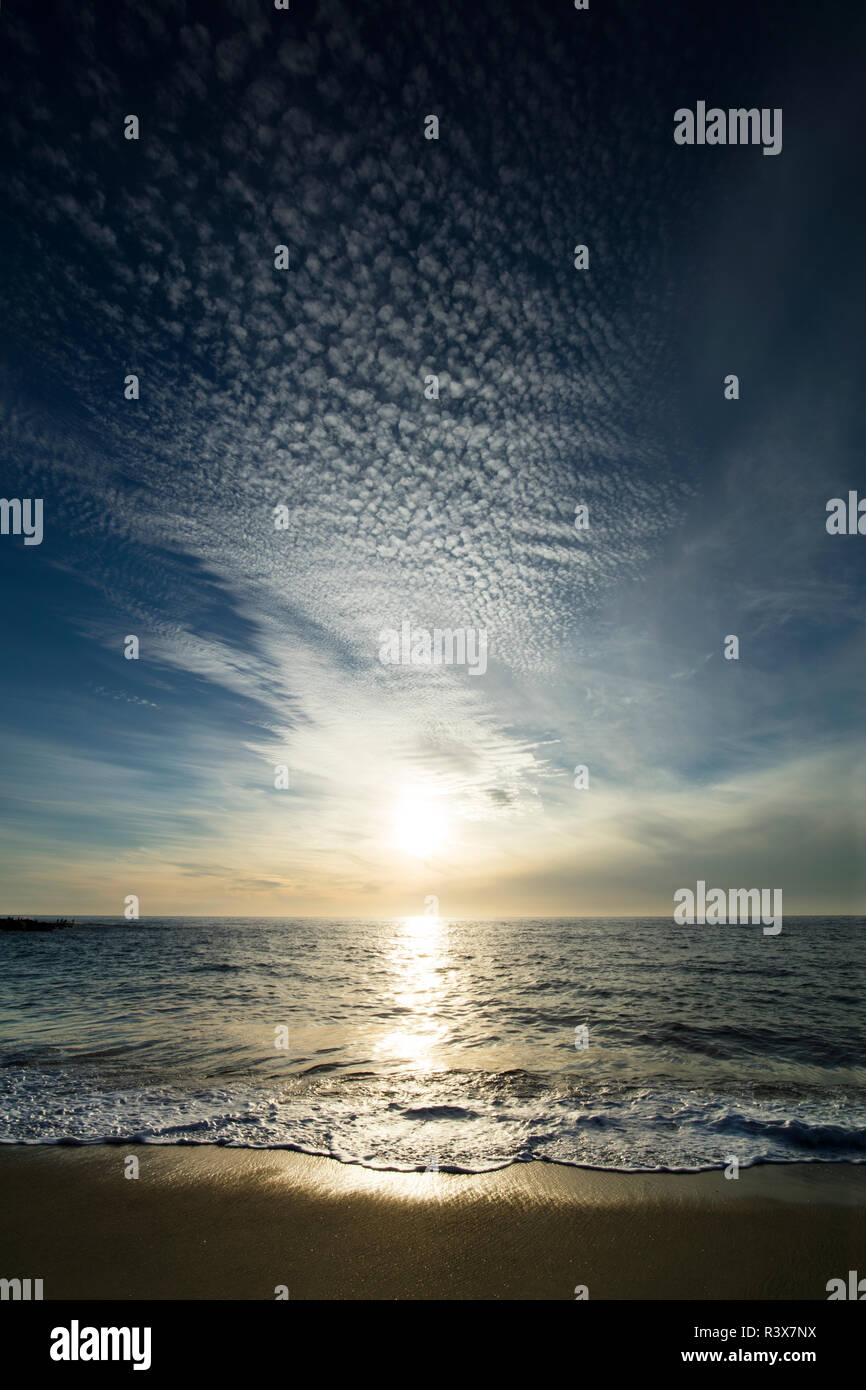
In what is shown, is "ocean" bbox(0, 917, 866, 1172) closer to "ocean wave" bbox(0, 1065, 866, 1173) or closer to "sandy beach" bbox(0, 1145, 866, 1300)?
"ocean wave" bbox(0, 1065, 866, 1173)

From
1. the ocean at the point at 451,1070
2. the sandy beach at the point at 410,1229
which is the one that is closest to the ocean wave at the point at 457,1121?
the ocean at the point at 451,1070

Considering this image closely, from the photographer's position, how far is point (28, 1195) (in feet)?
23.3

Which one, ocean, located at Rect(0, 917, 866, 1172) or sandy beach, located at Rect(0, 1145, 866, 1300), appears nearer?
sandy beach, located at Rect(0, 1145, 866, 1300)

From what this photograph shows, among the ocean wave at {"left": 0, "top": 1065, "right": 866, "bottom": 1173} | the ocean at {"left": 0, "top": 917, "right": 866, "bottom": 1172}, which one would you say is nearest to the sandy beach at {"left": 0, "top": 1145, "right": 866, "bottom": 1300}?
the ocean wave at {"left": 0, "top": 1065, "right": 866, "bottom": 1173}

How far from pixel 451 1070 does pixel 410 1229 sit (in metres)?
6.85

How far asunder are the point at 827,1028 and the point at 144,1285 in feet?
64.3

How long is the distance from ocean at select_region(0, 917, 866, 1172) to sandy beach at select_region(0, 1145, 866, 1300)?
67 centimetres

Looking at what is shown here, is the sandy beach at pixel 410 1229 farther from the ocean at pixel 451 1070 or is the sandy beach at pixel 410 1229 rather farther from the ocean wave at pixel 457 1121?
the ocean at pixel 451 1070

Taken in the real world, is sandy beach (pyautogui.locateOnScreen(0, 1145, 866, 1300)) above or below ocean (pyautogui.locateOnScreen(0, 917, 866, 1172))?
above

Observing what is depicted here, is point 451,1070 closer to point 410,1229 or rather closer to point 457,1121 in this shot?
point 457,1121

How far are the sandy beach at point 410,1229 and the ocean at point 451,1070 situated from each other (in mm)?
671

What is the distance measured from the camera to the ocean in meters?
8.85
